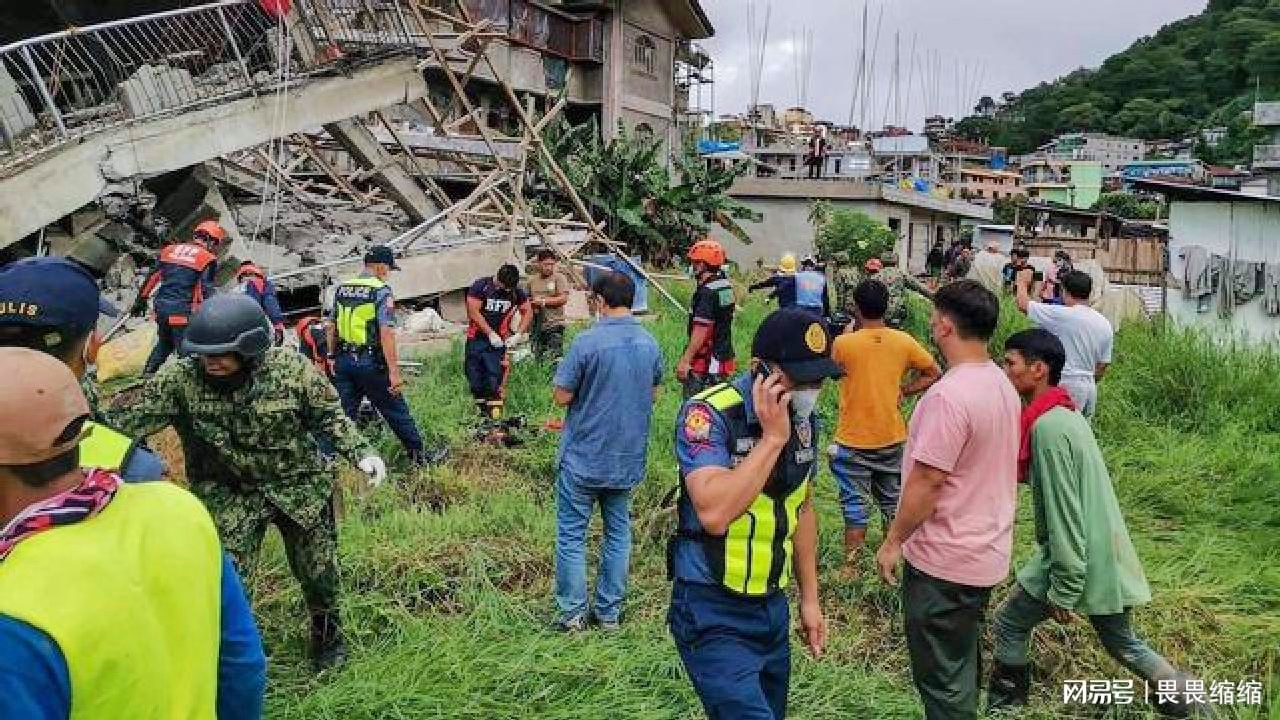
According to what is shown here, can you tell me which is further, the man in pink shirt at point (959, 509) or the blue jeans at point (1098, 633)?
the blue jeans at point (1098, 633)

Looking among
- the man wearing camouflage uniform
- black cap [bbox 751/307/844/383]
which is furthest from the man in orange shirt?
the man wearing camouflage uniform

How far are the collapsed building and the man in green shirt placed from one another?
26.0 feet

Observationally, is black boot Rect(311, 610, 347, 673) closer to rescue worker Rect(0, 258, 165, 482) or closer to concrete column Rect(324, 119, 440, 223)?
rescue worker Rect(0, 258, 165, 482)

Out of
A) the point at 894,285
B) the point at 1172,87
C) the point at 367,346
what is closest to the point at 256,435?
the point at 367,346

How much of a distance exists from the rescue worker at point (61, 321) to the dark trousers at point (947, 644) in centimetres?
222

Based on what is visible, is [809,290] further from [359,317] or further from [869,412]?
[359,317]

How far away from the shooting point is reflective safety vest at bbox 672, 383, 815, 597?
7.66 ft

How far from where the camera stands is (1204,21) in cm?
7444

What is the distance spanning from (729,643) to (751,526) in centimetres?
31

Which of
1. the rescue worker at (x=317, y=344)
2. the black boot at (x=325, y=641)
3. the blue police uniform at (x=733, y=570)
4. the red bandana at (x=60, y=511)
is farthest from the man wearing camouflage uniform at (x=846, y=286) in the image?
the red bandana at (x=60, y=511)

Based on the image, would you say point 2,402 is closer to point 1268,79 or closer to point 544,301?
point 544,301

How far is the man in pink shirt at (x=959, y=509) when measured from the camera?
2.75 metres

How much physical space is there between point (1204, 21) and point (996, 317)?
89.5 metres

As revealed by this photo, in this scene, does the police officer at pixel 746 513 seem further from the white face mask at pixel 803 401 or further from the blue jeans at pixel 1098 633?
the blue jeans at pixel 1098 633
